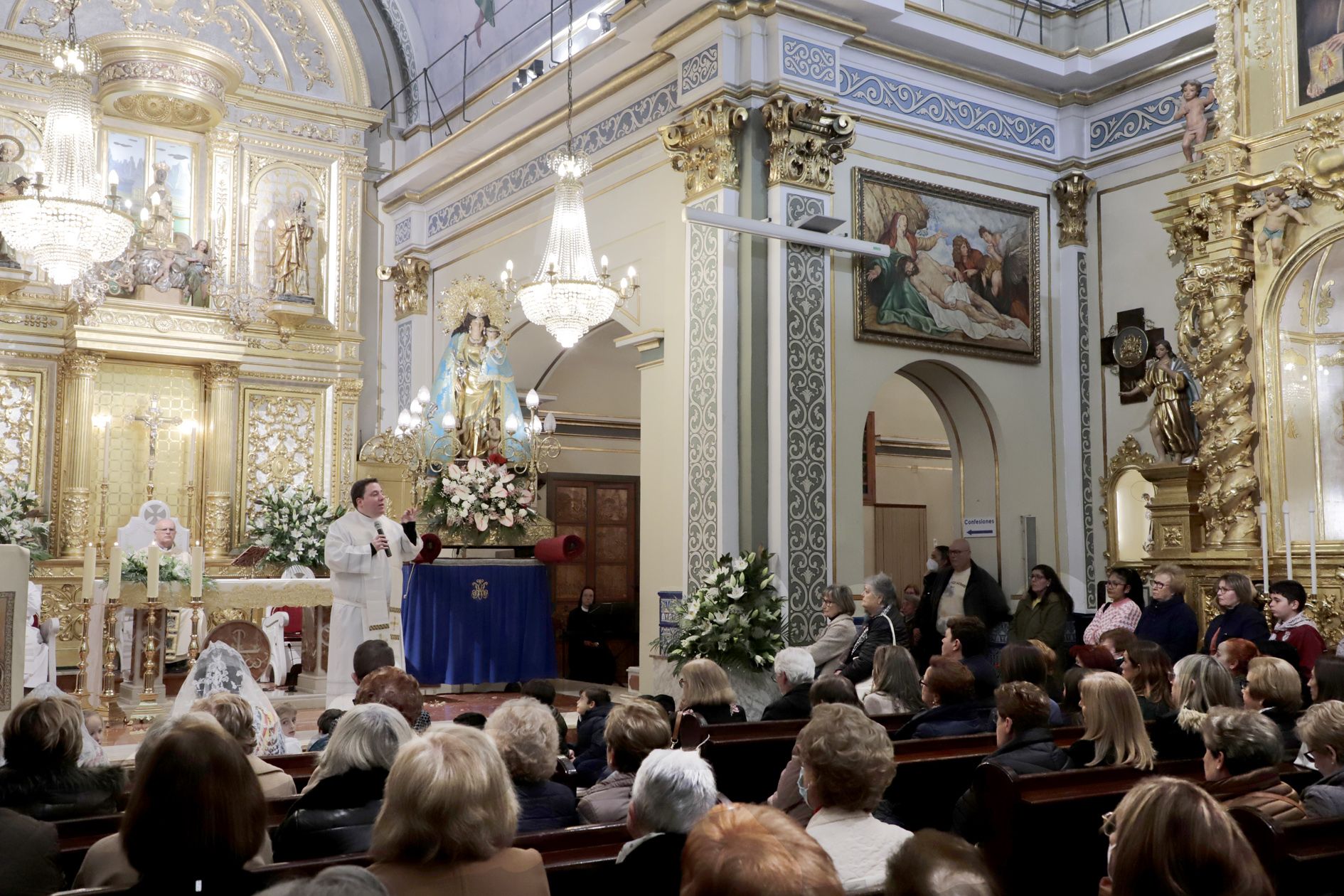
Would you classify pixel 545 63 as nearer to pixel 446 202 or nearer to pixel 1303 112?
pixel 446 202

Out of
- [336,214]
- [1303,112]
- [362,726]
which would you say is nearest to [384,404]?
[336,214]

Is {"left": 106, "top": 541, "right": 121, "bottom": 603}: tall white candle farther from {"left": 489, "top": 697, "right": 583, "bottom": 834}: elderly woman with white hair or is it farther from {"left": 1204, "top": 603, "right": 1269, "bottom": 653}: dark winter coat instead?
{"left": 1204, "top": 603, "right": 1269, "bottom": 653}: dark winter coat

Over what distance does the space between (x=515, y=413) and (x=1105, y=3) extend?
A: 6.45 meters

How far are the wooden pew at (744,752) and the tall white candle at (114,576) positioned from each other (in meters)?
4.68

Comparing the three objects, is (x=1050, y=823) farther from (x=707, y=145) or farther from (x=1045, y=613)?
(x=707, y=145)

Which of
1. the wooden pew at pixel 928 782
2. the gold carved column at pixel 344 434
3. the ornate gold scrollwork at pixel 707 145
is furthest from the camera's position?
the gold carved column at pixel 344 434

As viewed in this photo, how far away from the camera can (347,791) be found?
120 inches

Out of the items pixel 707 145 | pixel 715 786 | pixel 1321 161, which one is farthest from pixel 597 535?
pixel 715 786

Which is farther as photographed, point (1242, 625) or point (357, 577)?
point (357, 577)

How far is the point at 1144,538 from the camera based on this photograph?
9961mm

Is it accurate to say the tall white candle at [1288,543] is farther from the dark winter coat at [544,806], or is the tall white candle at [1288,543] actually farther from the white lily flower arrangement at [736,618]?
the dark winter coat at [544,806]

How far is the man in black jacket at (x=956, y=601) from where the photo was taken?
30.9ft

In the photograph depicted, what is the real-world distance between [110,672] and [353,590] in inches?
122

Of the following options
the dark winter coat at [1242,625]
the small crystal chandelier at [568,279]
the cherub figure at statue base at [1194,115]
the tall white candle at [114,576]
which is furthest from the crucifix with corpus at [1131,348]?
the tall white candle at [114,576]
